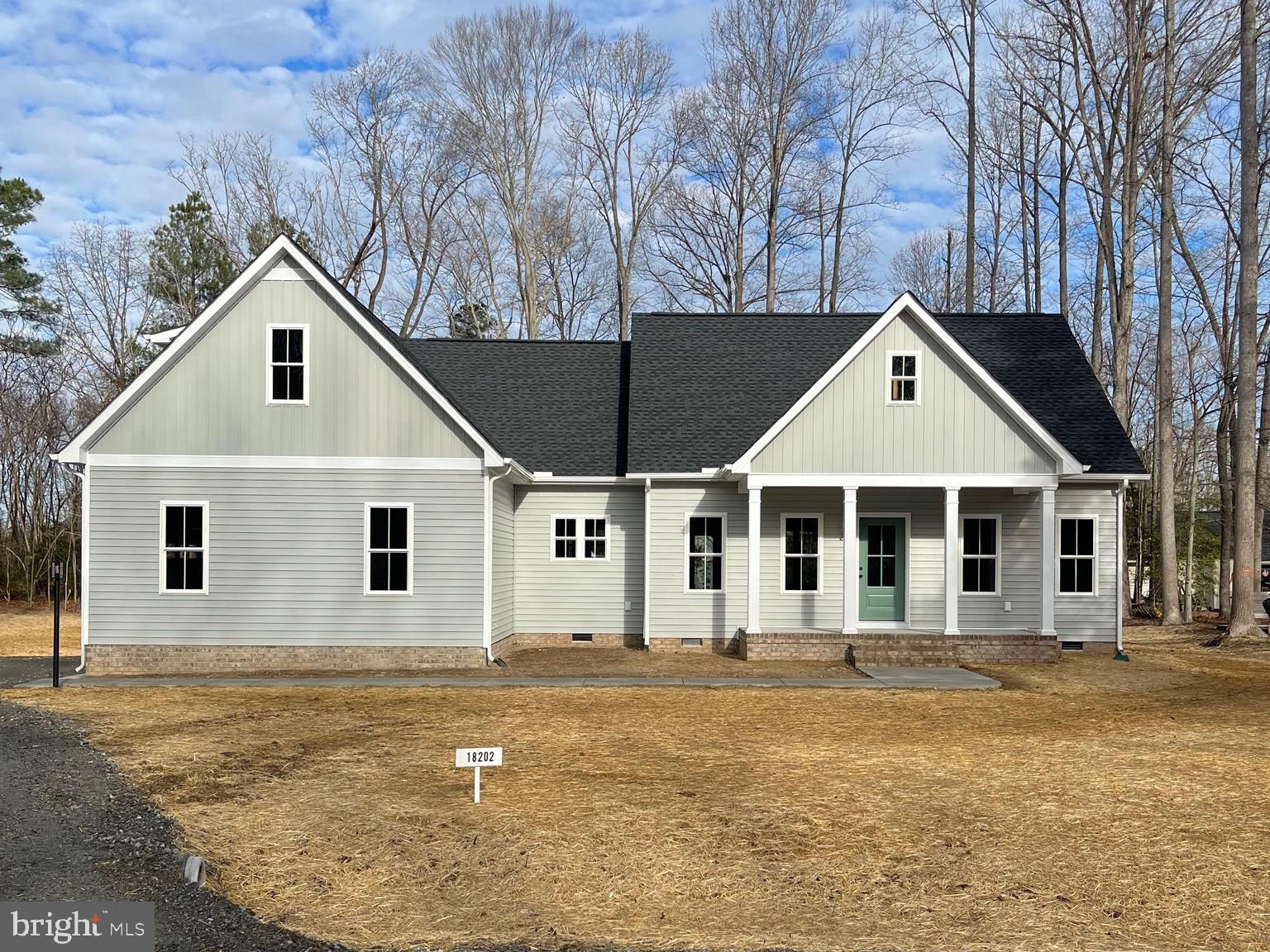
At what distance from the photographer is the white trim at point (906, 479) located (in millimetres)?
17000

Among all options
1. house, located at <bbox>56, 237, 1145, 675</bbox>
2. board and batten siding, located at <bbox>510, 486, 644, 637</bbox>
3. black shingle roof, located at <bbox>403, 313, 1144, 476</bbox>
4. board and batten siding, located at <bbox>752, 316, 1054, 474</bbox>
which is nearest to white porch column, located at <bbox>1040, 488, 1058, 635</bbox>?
house, located at <bbox>56, 237, 1145, 675</bbox>

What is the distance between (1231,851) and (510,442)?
15.2 meters

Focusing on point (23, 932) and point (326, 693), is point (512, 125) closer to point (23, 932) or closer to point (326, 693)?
point (326, 693)

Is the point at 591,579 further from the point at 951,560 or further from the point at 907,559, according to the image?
the point at 951,560

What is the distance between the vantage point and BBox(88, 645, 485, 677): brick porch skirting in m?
16.2

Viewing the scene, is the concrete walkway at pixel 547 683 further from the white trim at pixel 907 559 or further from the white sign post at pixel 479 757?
the white sign post at pixel 479 757

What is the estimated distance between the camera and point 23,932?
5434 mm

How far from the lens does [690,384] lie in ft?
69.1

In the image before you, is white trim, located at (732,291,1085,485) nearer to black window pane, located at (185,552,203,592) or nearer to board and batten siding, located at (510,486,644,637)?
board and batten siding, located at (510,486,644,637)

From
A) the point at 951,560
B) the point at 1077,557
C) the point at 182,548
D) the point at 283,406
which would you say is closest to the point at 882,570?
the point at 951,560

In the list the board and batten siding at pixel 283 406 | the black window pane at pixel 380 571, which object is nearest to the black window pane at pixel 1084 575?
the board and batten siding at pixel 283 406

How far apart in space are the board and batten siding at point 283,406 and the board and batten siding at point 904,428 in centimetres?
568

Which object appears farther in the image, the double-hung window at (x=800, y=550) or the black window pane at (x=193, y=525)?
the double-hung window at (x=800, y=550)

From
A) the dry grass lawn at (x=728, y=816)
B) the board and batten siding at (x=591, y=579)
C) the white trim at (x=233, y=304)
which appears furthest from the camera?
the board and batten siding at (x=591, y=579)
